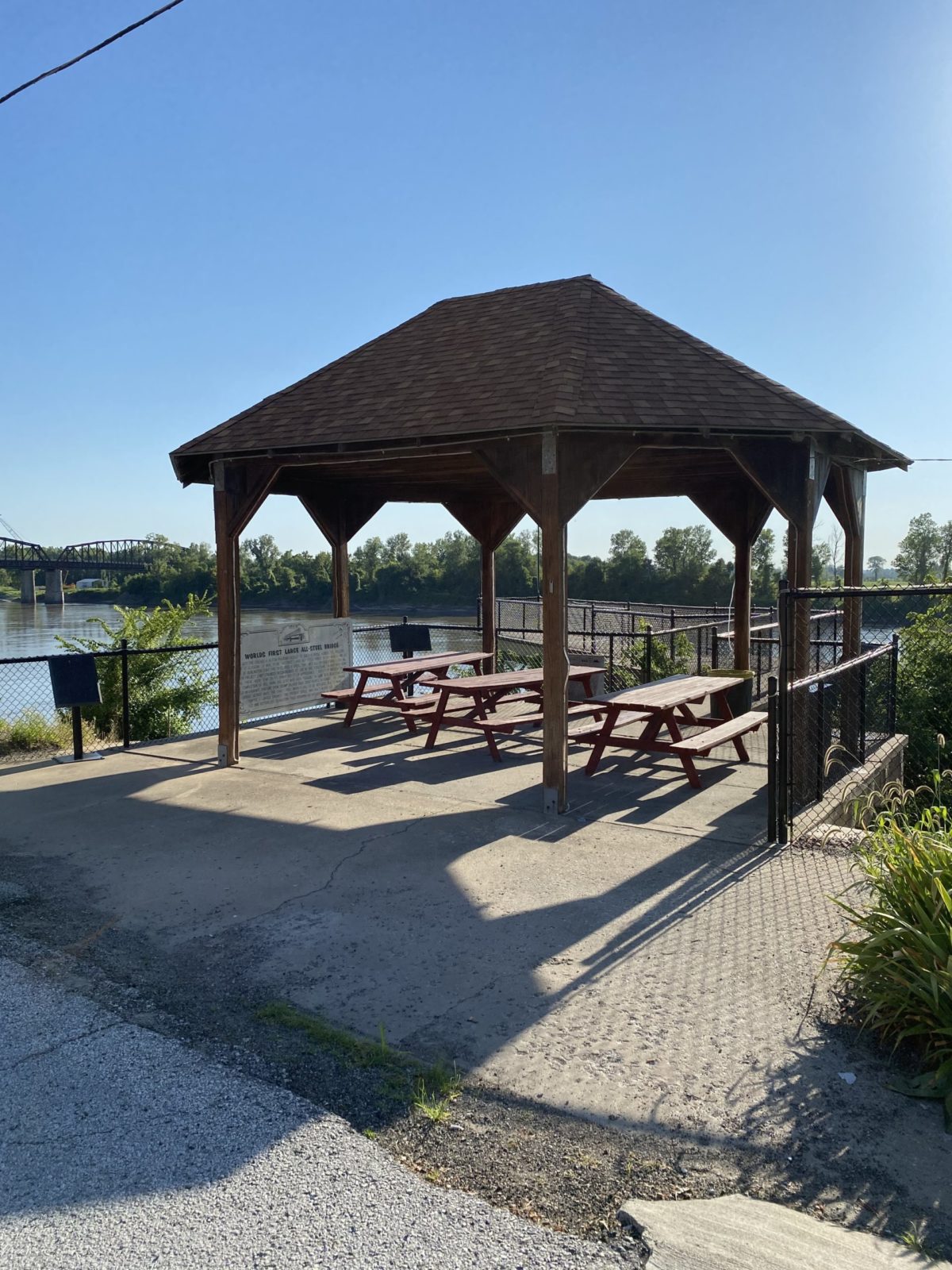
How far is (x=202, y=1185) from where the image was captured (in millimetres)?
2688

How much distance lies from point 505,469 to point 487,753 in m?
3.31

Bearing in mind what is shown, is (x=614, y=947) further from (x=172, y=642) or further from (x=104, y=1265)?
(x=172, y=642)

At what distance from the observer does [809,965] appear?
4160mm

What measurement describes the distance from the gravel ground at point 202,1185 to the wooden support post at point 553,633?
12.9 ft

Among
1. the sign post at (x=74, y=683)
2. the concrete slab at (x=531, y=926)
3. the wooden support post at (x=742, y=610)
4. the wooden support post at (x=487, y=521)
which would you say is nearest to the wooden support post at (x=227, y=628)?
the concrete slab at (x=531, y=926)

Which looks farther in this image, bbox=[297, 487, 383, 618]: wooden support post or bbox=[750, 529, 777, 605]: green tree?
bbox=[750, 529, 777, 605]: green tree

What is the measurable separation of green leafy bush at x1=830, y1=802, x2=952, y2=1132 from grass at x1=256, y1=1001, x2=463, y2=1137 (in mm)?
1590

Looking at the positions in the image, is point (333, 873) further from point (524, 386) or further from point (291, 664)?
point (291, 664)

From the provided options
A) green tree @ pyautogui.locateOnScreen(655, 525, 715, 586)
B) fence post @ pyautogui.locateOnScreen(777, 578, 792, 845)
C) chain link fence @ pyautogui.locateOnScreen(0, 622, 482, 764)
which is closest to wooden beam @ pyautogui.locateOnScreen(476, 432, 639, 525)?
fence post @ pyautogui.locateOnScreen(777, 578, 792, 845)

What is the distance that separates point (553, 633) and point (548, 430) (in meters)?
1.48

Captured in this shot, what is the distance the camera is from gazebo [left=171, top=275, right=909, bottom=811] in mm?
6824

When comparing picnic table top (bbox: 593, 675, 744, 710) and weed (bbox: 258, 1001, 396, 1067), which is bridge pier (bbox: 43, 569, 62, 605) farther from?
weed (bbox: 258, 1001, 396, 1067)

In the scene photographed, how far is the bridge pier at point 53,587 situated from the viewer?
181ft

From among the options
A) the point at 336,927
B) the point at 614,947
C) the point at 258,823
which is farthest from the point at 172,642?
the point at 614,947
